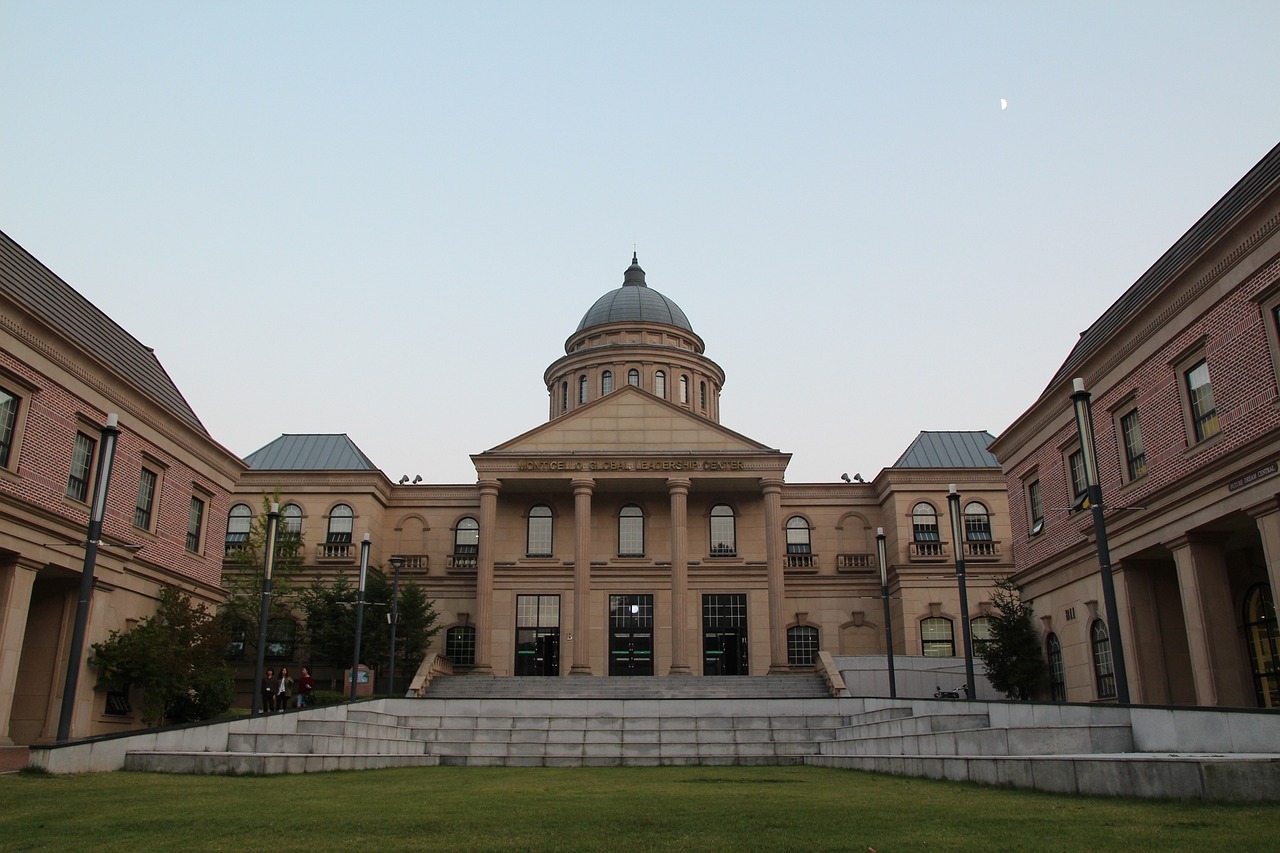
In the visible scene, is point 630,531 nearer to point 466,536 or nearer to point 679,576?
point 679,576

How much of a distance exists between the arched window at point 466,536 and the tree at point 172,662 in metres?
18.5

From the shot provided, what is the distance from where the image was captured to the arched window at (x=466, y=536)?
167 feet

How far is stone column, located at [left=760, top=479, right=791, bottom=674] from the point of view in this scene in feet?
141

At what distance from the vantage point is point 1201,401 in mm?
23281

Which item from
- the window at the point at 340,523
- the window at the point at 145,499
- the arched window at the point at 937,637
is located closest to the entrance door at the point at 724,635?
the arched window at the point at 937,637

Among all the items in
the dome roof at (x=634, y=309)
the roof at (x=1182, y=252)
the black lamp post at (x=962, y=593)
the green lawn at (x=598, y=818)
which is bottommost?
the green lawn at (x=598, y=818)

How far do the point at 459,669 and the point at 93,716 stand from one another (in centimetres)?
2027

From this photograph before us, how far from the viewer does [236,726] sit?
21969 millimetres

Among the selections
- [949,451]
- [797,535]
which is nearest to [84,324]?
[797,535]

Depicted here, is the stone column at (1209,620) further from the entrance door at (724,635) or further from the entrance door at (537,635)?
the entrance door at (537,635)

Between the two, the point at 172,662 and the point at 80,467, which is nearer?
the point at 80,467

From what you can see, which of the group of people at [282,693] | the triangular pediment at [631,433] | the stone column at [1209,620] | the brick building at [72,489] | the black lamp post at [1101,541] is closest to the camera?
the black lamp post at [1101,541]

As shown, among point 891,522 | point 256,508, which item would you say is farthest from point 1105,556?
point 256,508

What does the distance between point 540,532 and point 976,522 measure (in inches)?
800
